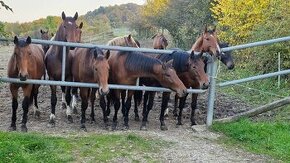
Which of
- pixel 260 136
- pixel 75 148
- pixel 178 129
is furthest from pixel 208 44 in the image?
pixel 75 148

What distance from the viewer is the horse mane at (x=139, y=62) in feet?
24.1

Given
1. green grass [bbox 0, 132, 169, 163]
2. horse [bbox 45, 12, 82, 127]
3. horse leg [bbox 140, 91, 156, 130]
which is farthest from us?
horse [bbox 45, 12, 82, 127]

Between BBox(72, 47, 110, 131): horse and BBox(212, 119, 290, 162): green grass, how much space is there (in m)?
2.16

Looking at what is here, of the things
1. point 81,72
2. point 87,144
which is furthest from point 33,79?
point 87,144

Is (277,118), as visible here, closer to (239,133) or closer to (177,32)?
(239,133)

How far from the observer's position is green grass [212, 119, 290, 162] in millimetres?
6453

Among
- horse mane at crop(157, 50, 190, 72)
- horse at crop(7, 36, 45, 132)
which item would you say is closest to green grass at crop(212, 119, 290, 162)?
horse mane at crop(157, 50, 190, 72)

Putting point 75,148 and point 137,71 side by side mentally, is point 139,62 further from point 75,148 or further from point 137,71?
point 75,148

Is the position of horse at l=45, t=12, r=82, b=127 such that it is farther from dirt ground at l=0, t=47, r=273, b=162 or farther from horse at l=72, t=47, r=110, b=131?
dirt ground at l=0, t=47, r=273, b=162

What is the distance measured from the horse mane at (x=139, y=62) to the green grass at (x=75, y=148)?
1.51 m

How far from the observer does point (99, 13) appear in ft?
233

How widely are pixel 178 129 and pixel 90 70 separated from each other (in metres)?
1.92

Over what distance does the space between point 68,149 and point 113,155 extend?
60cm

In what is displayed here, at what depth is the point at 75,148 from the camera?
5.66 m
